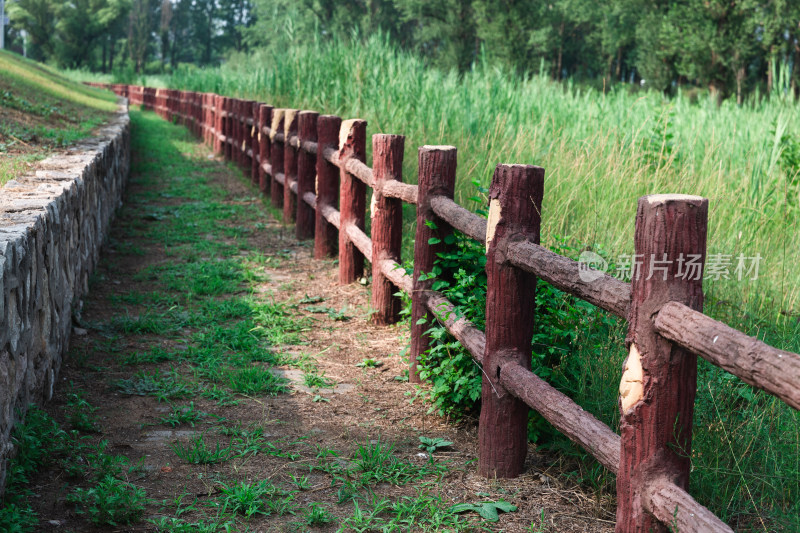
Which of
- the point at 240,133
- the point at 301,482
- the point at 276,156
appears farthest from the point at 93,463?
the point at 240,133

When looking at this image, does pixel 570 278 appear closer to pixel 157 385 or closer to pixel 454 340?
pixel 454 340

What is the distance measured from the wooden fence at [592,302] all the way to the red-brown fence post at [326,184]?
901 millimetres

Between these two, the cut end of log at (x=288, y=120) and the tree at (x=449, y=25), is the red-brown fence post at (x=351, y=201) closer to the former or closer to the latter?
the cut end of log at (x=288, y=120)

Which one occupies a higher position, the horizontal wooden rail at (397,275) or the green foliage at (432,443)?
the horizontal wooden rail at (397,275)

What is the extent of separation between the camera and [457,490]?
119 inches

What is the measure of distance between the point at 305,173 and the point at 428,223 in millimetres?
3813

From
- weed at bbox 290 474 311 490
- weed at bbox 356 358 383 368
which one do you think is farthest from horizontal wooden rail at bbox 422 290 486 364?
weed at bbox 290 474 311 490

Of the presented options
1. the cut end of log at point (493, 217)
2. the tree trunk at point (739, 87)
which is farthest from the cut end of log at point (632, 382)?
the tree trunk at point (739, 87)

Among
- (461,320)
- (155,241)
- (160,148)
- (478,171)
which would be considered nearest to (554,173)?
(478,171)

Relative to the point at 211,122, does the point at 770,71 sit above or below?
above

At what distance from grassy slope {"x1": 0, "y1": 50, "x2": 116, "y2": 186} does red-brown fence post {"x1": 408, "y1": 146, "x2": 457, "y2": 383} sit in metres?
2.69

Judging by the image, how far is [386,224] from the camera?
5.10m

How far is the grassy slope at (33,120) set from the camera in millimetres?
5910

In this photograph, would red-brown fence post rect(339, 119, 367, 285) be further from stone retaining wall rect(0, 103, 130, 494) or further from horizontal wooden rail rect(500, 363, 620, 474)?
horizontal wooden rail rect(500, 363, 620, 474)
